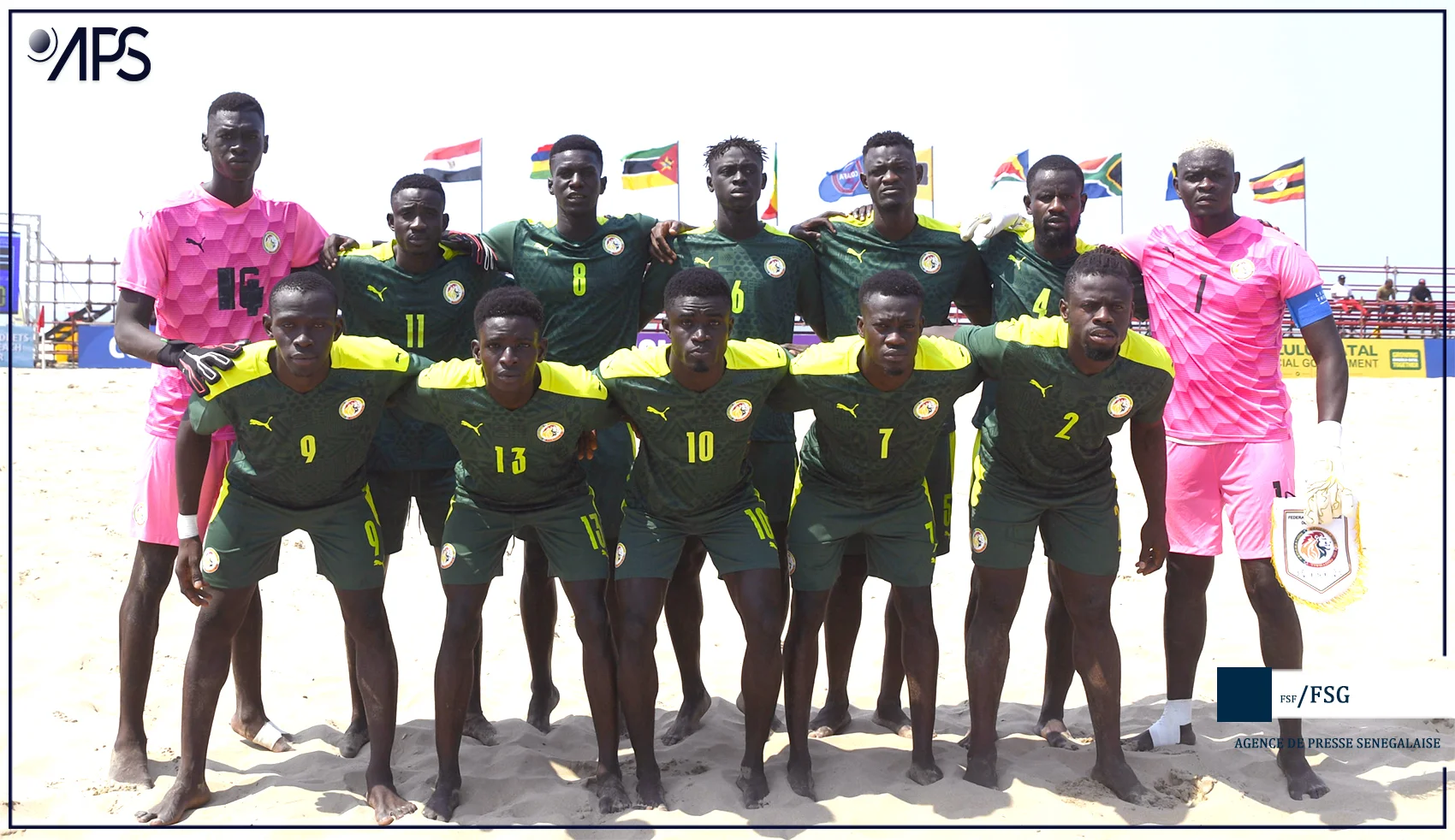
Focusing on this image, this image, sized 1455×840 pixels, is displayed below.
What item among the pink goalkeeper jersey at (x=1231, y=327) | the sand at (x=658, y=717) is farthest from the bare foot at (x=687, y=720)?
the pink goalkeeper jersey at (x=1231, y=327)

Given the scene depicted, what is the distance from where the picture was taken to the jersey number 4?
5441 mm

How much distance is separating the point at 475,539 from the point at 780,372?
155 centimetres

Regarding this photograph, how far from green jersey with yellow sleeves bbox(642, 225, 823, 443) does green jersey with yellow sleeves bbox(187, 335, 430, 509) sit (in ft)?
4.94

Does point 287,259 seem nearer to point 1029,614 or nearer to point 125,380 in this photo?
point 1029,614

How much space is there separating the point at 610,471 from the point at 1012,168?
2443 cm

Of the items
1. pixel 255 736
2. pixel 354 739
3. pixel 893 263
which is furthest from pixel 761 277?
pixel 255 736

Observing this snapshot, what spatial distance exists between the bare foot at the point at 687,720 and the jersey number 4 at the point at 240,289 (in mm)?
3001

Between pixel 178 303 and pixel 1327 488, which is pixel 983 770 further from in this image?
pixel 178 303

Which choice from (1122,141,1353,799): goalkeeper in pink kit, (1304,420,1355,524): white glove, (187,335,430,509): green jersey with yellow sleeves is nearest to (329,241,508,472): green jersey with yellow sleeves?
(187,335,430,509): green jersey with yellow sleeves

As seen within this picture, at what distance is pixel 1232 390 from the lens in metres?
5.40

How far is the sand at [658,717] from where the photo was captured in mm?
4963

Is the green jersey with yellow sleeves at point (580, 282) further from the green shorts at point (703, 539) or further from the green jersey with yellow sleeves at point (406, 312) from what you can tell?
the green shorts at point (703, 539)

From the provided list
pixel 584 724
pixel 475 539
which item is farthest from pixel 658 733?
pixel 475 539

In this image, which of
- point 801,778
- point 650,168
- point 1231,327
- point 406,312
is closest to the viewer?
point 801,778
